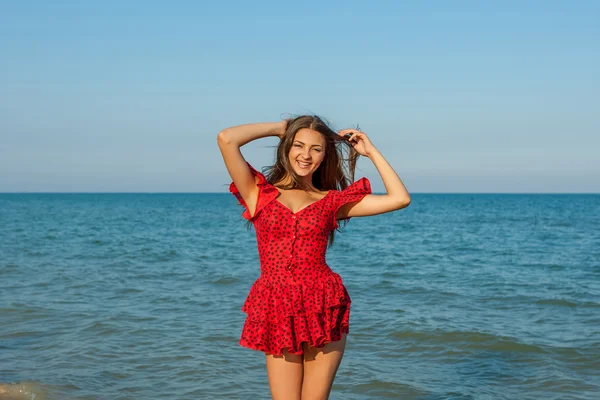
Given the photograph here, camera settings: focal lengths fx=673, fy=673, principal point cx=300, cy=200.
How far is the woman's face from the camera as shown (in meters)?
3.83

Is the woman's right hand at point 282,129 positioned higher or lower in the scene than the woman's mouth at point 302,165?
higher

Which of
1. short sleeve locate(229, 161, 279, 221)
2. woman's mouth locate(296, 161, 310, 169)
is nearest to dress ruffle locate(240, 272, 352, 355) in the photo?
short sleeve locate(229, 161, 279, 221)

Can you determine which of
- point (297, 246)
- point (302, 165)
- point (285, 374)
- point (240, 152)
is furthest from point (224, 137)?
point (285, 374)

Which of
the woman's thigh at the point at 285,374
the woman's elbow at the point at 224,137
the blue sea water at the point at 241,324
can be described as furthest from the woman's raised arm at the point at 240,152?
the blue sea water at the point at 241,324

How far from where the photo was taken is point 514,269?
15.7 metres

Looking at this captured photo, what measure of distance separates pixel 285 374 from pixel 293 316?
0.34 m

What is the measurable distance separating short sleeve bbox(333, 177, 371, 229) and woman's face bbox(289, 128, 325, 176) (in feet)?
0.74

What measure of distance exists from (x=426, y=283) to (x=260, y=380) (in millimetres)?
6902

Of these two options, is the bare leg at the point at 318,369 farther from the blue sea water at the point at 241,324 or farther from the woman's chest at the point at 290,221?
the blue sea water at the point at 241,324

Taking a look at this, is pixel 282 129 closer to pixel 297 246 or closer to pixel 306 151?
pixel 306 151

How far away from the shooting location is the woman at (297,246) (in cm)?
362

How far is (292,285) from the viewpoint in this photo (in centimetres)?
364

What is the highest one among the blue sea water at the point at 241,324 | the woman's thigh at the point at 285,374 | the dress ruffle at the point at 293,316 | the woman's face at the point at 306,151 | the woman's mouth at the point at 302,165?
the woman's face at the point at 306,151

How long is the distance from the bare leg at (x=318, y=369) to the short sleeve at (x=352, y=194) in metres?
0.70
